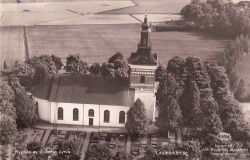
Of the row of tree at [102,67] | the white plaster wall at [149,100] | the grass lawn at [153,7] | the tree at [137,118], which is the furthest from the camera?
the grass lawn at [153,7]

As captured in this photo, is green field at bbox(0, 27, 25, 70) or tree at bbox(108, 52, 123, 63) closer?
tree at bbox(108, 52, 123, 63)

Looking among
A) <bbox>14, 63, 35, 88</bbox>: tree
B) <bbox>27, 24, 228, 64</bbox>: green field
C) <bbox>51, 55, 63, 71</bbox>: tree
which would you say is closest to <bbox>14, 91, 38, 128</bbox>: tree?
<bbox>14, 63, 35, 88</bbox>: tree

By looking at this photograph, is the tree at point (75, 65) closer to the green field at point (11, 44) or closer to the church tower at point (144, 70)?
the green field at point (11, 44)

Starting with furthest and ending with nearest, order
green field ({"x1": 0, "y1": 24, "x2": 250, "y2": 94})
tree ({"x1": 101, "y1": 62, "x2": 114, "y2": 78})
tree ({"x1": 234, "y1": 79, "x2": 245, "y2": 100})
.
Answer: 1. green field ({"x1": 0, "y1": 24, "x2": 250, "y2": 94})
2. tree ({"x1": 101, "y1": 62, "x2": 114, "y2": 78})
3. tree ({"x1": 234, "y1": 79, "x2": 245, "y2": 100})

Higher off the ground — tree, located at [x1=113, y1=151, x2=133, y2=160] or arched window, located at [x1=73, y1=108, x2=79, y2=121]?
arched window, located at [x1=73, y1=108, x2=79, y2=121]

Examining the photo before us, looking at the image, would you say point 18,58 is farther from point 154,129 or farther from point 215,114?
point 215,114

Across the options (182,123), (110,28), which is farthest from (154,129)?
(110,28)

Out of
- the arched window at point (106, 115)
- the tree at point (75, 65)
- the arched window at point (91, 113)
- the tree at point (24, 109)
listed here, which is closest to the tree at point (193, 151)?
the arched window at point (106, 115)

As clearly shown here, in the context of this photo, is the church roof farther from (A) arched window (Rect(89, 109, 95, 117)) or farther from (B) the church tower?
(B) the church tower

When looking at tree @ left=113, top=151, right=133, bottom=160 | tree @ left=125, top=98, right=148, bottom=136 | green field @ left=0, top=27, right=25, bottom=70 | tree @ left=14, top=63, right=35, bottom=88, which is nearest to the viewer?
tree @ left=113, top=151, right=133, bottom=160
